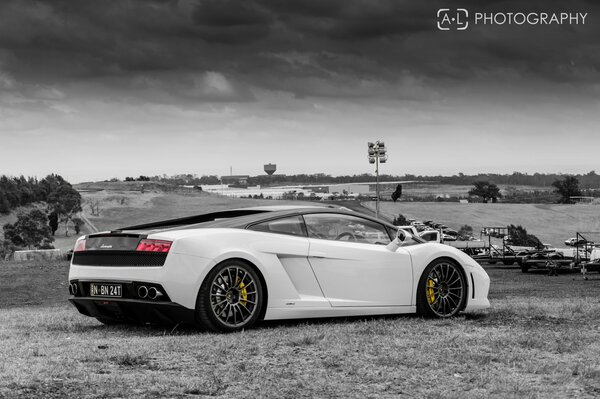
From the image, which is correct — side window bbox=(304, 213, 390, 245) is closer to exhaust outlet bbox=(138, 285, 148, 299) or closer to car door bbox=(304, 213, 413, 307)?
car door bbox=(304, 213, 413, 307)

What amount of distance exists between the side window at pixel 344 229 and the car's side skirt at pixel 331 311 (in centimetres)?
81

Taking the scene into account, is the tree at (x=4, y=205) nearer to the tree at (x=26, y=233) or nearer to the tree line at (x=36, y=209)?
the tree line at (x=36, y=209)

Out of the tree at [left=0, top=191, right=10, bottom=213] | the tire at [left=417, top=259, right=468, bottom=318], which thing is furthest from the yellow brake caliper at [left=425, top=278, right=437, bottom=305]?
the tree at [left=0, top=191, right=10, bottom=213]

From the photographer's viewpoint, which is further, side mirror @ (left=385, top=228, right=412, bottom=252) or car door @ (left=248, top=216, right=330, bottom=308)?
side mirror @ (left=385, top=228, right=412, bottom=252)

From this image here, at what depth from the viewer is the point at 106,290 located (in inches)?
378

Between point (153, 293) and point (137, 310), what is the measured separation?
12.0 inches

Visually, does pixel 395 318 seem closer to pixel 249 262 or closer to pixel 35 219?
pixel 249 262

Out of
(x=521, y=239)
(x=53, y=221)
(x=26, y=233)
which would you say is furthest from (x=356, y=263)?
(x=53, y=221)

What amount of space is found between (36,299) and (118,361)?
2511cm

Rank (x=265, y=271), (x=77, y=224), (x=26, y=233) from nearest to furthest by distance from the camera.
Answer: (x=265, y=271) → (x=26, y=233) → (x=77, y=224)

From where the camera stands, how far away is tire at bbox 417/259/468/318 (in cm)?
1058

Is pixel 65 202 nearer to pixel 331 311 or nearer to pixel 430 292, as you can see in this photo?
pixel 430 292

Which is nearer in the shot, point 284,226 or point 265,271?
point 265,271

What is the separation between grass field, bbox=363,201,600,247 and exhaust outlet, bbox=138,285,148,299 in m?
139
